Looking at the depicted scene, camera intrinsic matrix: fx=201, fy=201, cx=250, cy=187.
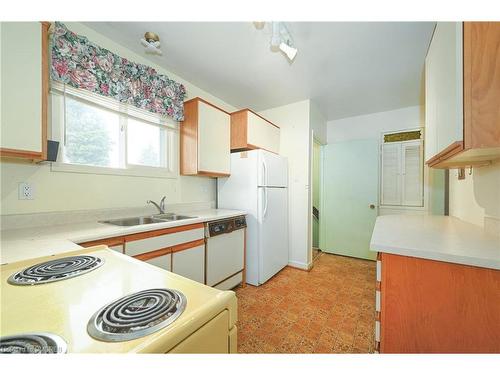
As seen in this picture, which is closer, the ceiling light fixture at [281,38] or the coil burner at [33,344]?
the coil burner at [33,344]

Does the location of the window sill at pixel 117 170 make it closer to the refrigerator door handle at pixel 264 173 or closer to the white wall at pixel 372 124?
the refrigerator door handle at pixel 264 173

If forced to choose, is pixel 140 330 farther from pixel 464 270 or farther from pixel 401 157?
pixel 401 157

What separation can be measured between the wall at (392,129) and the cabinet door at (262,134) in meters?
1.40

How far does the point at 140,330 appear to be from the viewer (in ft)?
1.35

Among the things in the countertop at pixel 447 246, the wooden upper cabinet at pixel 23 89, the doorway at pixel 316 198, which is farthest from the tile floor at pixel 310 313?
the wooden upper cabinet at pixel 23 89

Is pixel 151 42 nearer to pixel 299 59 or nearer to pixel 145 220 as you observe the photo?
pixel 299 59

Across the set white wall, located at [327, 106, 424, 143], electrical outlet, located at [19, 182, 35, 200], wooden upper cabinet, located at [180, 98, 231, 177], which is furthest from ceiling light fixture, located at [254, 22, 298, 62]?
white wall, located at [327, 106, 424, 143]

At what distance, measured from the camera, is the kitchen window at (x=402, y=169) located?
3070mm

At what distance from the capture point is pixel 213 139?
2371 millimetres

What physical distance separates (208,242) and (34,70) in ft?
5.45

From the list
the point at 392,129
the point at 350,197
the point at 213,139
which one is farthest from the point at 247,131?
the point at 392,129

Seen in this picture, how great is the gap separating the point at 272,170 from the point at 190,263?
147 centimetres

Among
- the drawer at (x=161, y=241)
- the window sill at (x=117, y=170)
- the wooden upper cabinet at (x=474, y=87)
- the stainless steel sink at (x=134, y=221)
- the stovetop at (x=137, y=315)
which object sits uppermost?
the wooden upper cabinet at (x=474, y=87)
